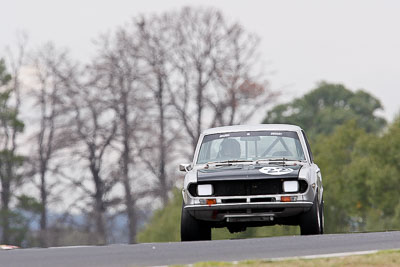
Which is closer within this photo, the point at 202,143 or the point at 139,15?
the point at 202,143

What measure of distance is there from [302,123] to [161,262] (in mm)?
82541

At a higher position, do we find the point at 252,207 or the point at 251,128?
the point at 251,128

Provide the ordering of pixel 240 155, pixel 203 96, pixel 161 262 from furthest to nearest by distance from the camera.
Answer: pixel 203 96 < pixel 240 155 < pixel 161 262

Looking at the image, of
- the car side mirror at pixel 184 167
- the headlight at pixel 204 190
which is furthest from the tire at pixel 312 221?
the car side mirror at pixel 184 167

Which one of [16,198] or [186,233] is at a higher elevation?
[186,233]

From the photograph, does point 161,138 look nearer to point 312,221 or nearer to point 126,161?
point 126,161

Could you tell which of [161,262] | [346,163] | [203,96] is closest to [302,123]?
[346,163]

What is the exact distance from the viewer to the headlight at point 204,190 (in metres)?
17.5

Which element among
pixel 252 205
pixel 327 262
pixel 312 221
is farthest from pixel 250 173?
pixel 327 262

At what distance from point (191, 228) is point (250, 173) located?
1.31 metres

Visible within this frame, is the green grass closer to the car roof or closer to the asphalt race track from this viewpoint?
the asphalt race track

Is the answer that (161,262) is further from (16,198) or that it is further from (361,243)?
(16,198)

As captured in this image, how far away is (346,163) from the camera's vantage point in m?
70.2

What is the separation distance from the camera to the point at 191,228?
17.9m
